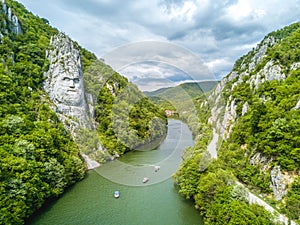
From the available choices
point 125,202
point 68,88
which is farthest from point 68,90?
point 125,202

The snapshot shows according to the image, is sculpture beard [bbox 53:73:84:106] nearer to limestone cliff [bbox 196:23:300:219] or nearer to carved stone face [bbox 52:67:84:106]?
carved stone face [bbox 52:67:84:106]

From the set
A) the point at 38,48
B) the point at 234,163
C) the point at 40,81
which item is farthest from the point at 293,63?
the point at 38,48

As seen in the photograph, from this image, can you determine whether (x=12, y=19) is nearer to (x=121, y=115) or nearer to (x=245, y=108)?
(x=121, y=115)

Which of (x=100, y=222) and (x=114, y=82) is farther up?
(x=114, y=82)

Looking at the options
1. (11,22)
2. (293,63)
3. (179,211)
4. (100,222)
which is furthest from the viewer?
(11,22)

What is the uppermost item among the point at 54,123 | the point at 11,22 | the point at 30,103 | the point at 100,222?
the point at 11,22

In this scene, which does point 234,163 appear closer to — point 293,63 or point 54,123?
point 293,63

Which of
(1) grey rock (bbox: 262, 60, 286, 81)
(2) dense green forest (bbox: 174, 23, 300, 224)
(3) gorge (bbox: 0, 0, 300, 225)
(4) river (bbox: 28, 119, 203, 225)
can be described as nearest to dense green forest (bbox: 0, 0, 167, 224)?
(3) gorge (bbox: 0, 0, 300, 225)

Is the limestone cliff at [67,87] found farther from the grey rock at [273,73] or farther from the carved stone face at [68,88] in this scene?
the grey rock at [273,73]
